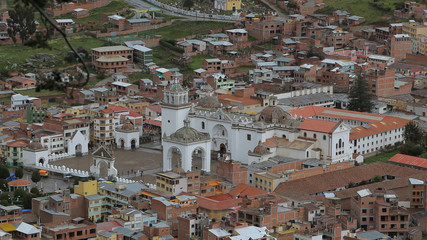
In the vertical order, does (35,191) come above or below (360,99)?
above

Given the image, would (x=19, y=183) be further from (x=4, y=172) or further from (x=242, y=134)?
(x=242, y=134)

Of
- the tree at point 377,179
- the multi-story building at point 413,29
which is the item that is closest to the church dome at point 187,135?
the tree at point 377,179

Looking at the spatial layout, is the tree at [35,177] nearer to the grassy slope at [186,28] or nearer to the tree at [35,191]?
the tree at [35,191]

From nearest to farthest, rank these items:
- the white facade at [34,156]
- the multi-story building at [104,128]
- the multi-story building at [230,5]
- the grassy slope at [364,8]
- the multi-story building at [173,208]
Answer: the multi-story building at [173,208], the white facade at [34,156], the multi-story building at [104,128], the grassy slope at [364,8], the multi-story building at [230,5]

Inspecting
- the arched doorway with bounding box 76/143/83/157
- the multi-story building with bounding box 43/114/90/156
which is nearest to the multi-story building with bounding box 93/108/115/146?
the multi-story building with bounding box 43/114/90/156

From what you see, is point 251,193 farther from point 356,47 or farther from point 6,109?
point 356,47

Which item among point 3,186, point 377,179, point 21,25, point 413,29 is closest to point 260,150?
point 377,179

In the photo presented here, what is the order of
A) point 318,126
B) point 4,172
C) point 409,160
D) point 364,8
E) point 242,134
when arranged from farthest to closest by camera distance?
1. point 364,8
2. point 242,134
3. point 318,126
4. point 409,160
5. point 4,172
